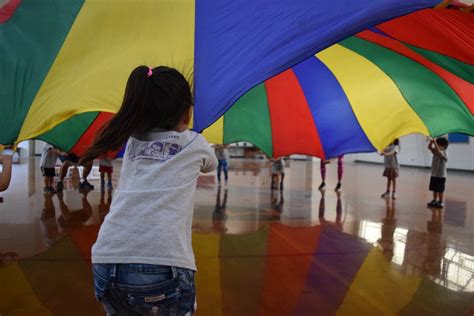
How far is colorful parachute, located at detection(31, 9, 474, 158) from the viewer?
3.06 meters

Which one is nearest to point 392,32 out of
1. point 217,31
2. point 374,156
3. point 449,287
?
point 217,31

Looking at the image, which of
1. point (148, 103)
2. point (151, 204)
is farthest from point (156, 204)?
Result: point (148, 103)

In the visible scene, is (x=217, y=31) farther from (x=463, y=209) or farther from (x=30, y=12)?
(x=463, y=209)

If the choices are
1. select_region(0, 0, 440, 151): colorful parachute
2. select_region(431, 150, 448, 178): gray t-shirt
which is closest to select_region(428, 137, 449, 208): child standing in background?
select_region(431, 150, 448, 178): gray t-shirt

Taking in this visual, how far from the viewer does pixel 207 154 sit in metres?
1.25

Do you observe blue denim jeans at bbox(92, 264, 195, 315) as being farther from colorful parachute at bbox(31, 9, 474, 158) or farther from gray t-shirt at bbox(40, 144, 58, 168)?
gray t-shirt at bbox(40, 144, 58, 168)

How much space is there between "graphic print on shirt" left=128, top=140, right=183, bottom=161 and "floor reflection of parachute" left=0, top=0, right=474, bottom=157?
2.17 feet

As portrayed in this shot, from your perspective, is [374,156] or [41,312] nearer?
[41,312]

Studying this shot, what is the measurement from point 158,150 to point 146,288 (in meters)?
0.42

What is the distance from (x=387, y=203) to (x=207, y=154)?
20.8 ft

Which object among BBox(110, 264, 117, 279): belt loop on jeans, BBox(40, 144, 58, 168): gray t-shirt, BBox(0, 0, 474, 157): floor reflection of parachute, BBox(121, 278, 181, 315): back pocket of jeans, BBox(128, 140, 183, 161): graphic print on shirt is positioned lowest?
BBox(121, 278, 181, 315): back pocket of jeans

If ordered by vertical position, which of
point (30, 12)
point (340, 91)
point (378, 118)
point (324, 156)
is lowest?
point (324, 156)

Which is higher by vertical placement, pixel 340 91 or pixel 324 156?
pixel 340 91

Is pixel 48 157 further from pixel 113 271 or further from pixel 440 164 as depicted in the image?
pixel 440 164
